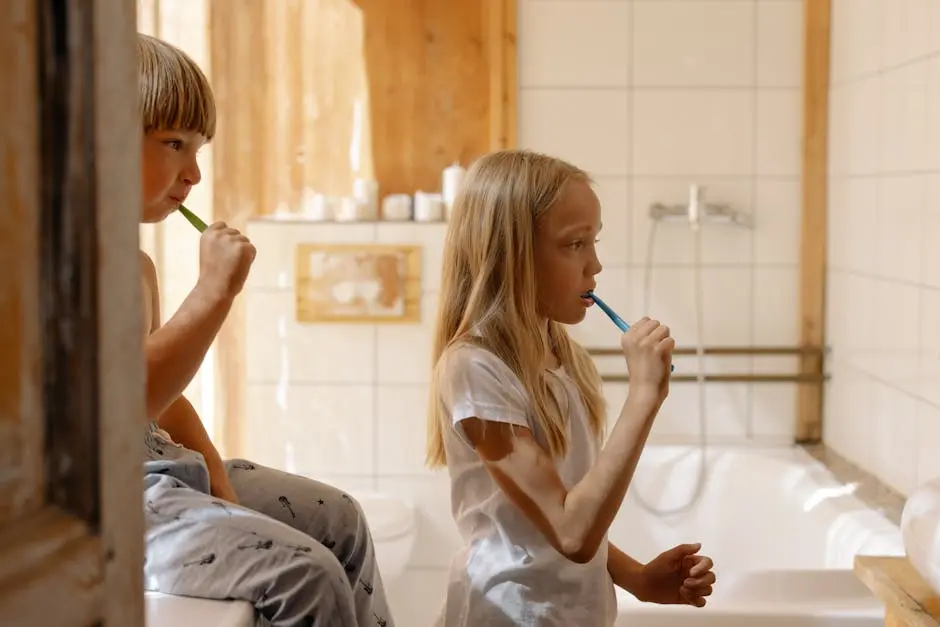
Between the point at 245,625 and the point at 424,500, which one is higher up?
the point at 245,625

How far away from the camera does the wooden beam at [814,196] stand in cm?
287

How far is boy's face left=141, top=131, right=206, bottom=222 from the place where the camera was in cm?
117

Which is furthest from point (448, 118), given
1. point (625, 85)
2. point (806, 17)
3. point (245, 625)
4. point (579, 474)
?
point (245, 625)

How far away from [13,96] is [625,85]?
258cm

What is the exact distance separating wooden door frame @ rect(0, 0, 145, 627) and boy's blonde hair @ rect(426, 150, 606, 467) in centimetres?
77

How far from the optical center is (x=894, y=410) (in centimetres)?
238

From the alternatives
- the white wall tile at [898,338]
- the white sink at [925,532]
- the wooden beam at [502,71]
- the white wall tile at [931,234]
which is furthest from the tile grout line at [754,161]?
the white sink at [925,532]

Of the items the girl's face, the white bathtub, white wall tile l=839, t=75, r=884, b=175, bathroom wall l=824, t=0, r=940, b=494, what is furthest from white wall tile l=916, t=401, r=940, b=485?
the girl's face

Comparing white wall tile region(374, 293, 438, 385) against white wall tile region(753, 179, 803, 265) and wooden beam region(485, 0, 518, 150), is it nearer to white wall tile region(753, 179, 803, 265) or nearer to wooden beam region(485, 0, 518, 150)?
wooden beam region(485, 0, 518, 150)

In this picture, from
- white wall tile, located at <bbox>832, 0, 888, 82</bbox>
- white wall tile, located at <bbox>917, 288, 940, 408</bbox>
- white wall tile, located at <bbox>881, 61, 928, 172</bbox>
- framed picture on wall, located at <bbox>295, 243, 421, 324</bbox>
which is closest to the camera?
white wall tile, located at <bbox>917, 288, 940, 408</bbox>

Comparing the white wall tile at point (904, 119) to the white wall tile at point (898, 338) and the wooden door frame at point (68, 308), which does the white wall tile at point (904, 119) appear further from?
the wooden door frame at point (68, 308)

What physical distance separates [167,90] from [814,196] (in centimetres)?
208

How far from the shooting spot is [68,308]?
0.46 meters

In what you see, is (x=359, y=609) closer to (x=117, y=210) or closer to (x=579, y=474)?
(x=579, y=474)
